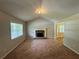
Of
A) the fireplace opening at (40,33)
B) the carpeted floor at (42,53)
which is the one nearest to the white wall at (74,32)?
the carpeted floor at (42,53)

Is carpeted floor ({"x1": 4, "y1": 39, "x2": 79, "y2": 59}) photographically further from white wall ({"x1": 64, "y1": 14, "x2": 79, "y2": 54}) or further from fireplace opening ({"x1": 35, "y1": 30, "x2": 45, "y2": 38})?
fireplace opening ({"x1": 35, "y1": 30, "x2": 45, "y2": 38})

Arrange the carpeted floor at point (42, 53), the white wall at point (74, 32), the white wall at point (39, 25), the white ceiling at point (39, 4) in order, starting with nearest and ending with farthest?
1. the white ceiling at point (39, 4)
2. the carpeted floor at point (42, 53)
3. the white wall at point (74, 32)
4. the white wall at point (39, 25)

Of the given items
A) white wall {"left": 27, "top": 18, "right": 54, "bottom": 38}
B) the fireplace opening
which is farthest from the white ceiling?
the fireplace opening

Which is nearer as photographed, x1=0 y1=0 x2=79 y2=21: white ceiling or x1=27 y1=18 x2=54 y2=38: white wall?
x1=0 y1=0 x2=79 y2=21: white ceiling

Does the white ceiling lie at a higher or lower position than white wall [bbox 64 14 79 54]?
higher

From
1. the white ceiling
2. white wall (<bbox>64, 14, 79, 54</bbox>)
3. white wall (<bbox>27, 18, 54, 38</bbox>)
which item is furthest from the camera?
white wall (<bbox>27, 18, 54, 38</bbox>)

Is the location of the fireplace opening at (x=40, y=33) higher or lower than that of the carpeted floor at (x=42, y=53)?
higher

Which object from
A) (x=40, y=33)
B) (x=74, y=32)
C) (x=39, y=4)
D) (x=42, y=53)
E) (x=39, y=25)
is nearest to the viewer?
(x=39, y=4)

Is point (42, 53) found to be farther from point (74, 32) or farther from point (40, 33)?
point (40, 33)

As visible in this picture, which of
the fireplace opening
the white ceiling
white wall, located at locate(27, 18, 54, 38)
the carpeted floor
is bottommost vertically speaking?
the carpeted floor

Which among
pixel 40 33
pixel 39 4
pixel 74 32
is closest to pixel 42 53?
pixel 74 32

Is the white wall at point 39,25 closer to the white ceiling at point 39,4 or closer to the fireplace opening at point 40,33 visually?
the fireplace opening at point 40,33

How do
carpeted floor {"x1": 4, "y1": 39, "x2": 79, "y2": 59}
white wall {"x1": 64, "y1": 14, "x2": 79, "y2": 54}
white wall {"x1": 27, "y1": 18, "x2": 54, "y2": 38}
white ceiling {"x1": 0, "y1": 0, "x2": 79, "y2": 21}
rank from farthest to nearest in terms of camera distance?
1. white wall {"x1": 27, "y1": 18, "x2": 54, "y2": 38}
2. white wall {"x1": 64, "y1": 14, "x2": 79, "y2": 54}
3. carpeted floor {"x1": 4, "y1": 39, "x2": 79, "y2": 59}
4. white ceiling {"x1": 0, "y1": 0, "x2": 79, "y2": 21}

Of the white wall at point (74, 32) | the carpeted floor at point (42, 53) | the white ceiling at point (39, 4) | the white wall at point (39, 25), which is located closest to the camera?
the white ceiling at point (39, 4)
